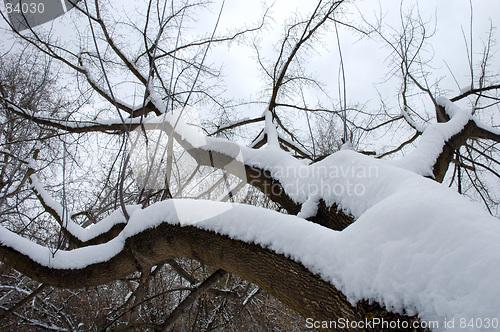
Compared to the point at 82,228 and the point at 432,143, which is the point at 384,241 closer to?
the point at 432,143

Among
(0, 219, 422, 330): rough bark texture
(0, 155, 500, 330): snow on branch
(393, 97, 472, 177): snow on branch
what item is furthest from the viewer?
(393, 97, 472, 177): snow on branch

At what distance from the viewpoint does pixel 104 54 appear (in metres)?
3.82

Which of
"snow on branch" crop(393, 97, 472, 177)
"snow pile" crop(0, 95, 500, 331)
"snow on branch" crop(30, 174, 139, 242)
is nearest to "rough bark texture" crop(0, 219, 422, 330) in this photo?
"snow pile" crop(0, 95, 500, 331)

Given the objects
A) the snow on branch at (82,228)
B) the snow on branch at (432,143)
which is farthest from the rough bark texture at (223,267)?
the snow on branch at (432,143)

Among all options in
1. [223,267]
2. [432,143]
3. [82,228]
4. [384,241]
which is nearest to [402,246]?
[384,241]

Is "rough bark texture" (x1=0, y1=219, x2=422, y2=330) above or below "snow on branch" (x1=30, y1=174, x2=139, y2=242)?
below

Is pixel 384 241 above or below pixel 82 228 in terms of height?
below

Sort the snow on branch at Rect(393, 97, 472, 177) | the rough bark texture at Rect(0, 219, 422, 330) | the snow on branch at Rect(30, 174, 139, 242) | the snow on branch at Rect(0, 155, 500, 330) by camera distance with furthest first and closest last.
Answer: the snow on branch at Rect(30, 174, 139, 242) → the snow on branch at Rect(393, 97, 472, 177) → the rough bark texture at Rect(0, 219, 422, 330) → the snow on branch at Rect(0, 155, 500, 330)

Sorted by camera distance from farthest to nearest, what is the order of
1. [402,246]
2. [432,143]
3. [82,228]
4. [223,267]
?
[82,228], [432,143], [223,267], [402,246]

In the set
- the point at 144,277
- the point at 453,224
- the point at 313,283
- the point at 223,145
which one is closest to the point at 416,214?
the point at 453,224

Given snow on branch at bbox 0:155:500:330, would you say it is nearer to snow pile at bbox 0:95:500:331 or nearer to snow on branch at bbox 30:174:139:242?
snow pile at bbox 0:95:500:331

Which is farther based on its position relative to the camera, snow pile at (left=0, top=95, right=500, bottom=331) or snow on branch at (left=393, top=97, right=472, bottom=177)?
snow on branch at (left=393, top=97, right=472, bottom=177)

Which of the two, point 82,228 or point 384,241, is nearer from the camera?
point 384,241

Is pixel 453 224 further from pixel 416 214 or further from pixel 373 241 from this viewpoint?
pixel 373 241
